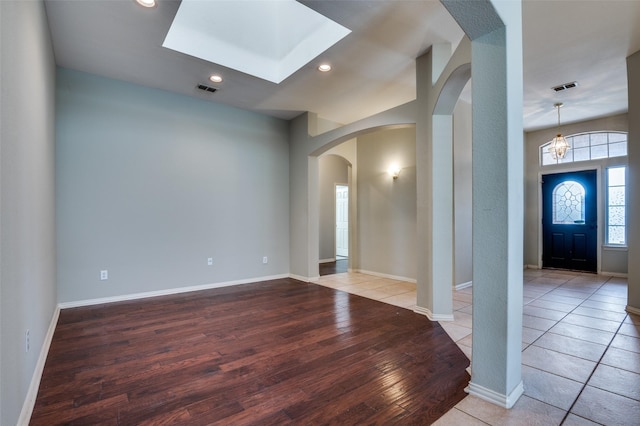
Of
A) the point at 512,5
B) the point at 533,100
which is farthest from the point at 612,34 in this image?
the point at 512,5

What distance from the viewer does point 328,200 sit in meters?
8.04

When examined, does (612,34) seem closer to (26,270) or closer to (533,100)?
(533,100)

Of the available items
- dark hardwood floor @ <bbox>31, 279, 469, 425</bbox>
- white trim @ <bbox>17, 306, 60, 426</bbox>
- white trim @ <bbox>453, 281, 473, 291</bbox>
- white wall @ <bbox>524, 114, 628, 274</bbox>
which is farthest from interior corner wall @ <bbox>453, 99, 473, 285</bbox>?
white trim @ <bbox>17, 306, 60, 426</bbox>

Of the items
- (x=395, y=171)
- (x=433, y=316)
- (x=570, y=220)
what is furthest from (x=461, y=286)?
(x=570, y=220)

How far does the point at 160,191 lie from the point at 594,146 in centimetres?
836

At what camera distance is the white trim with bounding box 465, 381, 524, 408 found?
1.82 m

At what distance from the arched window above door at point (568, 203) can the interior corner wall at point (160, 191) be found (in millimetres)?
6103

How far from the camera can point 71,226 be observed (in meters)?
3.81

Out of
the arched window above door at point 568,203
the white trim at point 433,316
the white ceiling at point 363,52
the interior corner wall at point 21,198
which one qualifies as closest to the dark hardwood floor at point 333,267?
the white trim at point 433,316

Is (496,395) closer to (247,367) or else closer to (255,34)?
(247,367)

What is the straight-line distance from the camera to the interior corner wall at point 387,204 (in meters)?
5.53

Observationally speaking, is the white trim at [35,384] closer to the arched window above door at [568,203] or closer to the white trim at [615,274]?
the white trim at [615,274]

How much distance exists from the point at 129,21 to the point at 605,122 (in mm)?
8185

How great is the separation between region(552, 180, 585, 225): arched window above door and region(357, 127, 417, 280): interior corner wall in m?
3.84
